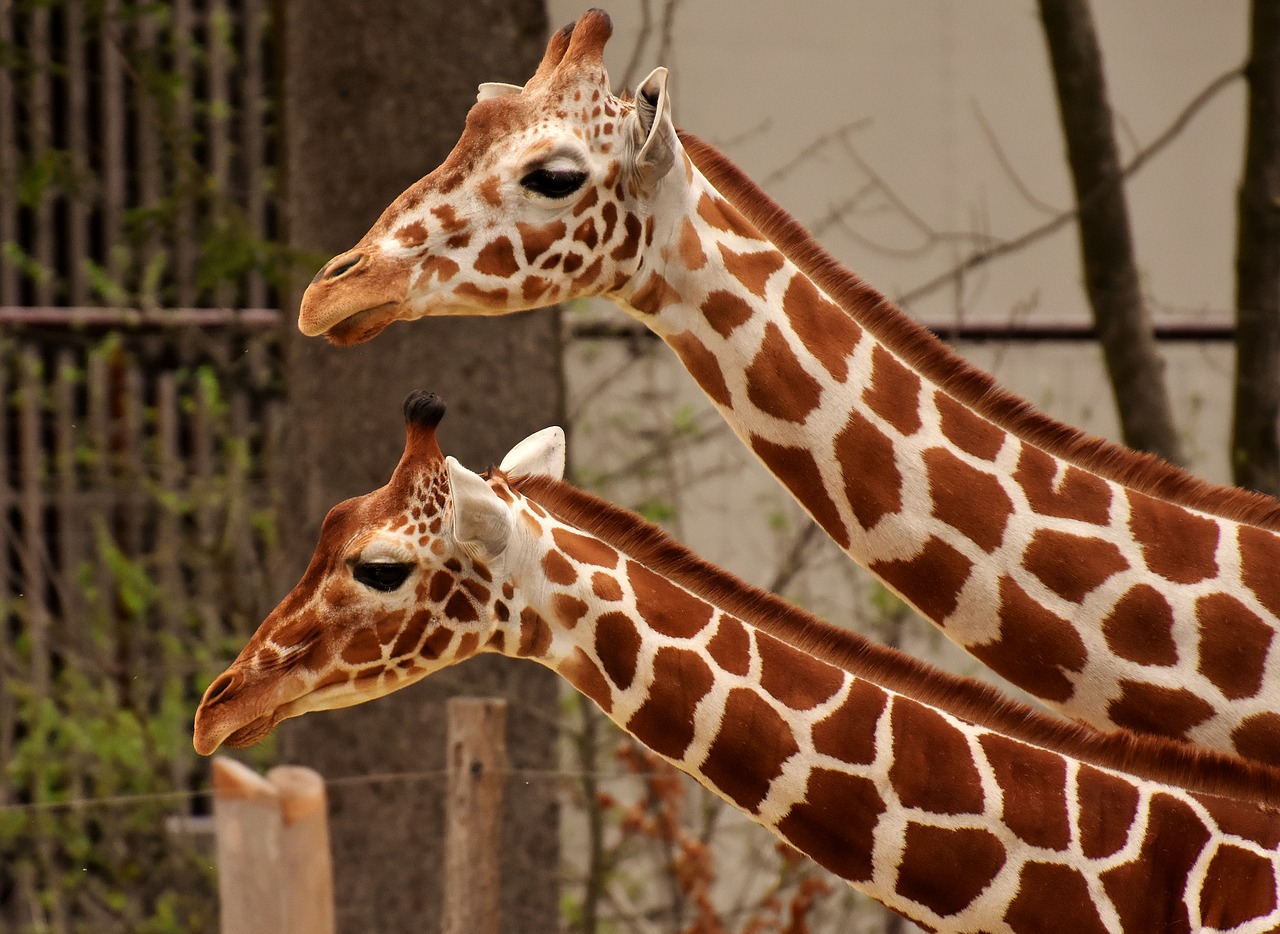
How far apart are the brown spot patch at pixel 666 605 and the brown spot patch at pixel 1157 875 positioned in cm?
49

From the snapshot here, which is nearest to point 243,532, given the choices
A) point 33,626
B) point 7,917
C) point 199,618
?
point 199,618

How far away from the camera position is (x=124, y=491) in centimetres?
459

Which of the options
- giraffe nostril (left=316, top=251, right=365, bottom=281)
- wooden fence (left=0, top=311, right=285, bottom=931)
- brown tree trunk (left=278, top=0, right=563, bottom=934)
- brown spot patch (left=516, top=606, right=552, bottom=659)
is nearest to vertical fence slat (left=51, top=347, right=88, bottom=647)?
wooden fence (left=0, top=311, right=285, bottom=931)

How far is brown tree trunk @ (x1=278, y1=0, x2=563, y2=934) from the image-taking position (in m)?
3.36

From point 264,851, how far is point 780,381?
1.20m

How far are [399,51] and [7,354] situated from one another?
175cm

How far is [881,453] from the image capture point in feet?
6.06

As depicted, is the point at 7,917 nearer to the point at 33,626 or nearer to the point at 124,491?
the point at 33,626

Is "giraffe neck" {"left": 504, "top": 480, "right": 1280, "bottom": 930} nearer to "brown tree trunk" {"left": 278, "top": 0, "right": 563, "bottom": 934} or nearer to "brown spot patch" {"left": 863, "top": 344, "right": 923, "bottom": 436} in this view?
"brown spot patch" {"left": 863, "top": 344, "right": 923, "bottom": 436}

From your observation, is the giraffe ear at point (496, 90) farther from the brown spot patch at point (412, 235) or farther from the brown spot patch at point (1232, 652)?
the brown spot patch at point (1232, 652)

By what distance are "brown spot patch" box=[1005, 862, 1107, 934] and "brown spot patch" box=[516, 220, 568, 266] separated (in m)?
0.83

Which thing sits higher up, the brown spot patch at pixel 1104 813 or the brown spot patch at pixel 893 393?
the brown spot patch at pixel 893 393

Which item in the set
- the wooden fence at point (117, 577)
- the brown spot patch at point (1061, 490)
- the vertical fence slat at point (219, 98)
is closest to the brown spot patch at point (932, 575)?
the brown spot patch at point (1061, 490)

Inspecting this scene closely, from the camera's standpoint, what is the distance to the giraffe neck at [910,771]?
5.26 ft
